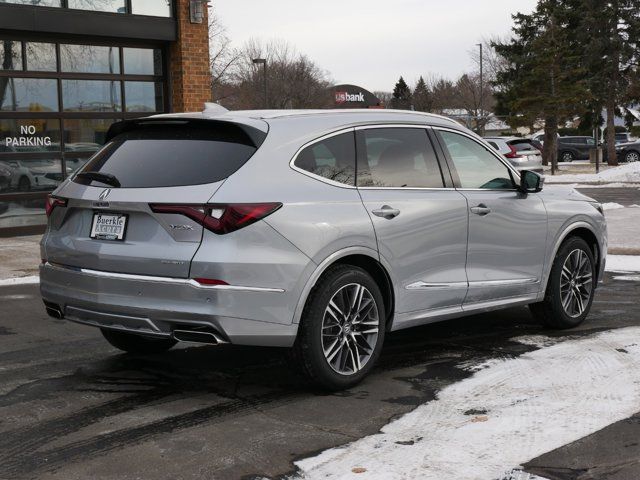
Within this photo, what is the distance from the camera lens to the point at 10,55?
14.7 metres

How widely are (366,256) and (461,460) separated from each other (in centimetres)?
166

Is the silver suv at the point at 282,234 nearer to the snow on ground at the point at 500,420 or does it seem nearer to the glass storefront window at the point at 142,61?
the snow on ground at the point at 500,420

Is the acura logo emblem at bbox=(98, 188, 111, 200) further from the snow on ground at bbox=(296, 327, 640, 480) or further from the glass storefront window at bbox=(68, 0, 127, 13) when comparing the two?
the glass storefront window at bbox=(68, 0, 127, 13)

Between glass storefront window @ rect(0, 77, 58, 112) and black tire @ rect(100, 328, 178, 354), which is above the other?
glass storefront window @ rect(0, 77, 58, 112)

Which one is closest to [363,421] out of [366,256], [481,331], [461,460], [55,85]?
[461,460]

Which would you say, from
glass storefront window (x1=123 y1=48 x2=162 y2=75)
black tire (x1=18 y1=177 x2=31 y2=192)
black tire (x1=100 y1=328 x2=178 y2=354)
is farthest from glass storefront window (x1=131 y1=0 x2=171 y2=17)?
black tire (x1=100 y1=328 x2=178 y2=354)

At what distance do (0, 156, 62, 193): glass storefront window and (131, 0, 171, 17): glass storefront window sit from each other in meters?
3.08

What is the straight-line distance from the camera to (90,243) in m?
5.22

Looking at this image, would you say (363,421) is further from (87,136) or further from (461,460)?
(87,136)

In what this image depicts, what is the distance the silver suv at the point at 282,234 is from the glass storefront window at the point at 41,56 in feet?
32.8

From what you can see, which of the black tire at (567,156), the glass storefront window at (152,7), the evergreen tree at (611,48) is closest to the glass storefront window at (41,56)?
the glass storefront window at (152,7)

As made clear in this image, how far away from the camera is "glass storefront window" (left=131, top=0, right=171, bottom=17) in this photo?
15.9 meters

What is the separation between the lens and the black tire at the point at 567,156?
50.5 m

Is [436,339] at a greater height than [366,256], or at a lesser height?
lesser
